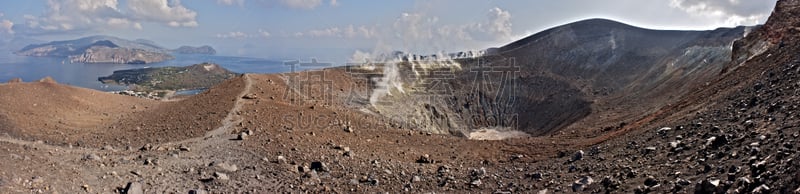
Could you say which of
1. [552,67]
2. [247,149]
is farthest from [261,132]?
[552,67]

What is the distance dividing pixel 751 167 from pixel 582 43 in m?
61.6

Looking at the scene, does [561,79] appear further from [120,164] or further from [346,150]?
[120,164]

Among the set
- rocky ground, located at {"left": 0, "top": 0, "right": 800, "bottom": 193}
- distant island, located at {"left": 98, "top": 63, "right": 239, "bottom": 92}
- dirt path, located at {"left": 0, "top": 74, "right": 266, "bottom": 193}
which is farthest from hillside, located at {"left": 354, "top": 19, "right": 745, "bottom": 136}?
distant island, located at {"left": 98, "top": 63, "right": 239, "bottom": 92}

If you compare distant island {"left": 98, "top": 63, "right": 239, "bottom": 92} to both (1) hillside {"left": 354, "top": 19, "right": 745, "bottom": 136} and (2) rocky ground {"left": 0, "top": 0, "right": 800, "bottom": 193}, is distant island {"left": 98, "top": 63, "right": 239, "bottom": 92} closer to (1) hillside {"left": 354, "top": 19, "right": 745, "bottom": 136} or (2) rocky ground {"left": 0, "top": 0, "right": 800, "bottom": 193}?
(1) hillside {"left": 354, "top": 19, "right": 745, "bottom": 136}

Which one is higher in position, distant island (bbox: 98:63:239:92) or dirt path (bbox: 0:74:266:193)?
dirt path (bbox: 0:74:266:193)

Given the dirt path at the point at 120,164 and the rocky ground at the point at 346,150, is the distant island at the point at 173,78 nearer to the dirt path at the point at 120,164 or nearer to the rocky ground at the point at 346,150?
the rocky ground at the point at 346,150

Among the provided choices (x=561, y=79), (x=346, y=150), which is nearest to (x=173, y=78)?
(x=561, y=79)

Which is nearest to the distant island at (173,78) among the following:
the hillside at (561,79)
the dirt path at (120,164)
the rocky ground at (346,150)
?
the hillside at (561,79)

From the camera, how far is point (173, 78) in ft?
369

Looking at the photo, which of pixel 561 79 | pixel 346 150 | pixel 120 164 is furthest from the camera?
pixel 561 79

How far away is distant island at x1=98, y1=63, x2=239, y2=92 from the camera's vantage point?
10333cm

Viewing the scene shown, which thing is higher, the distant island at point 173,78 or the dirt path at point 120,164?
the dirt path at point 120,164

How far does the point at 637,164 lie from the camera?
11.5m

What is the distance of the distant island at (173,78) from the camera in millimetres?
103331
